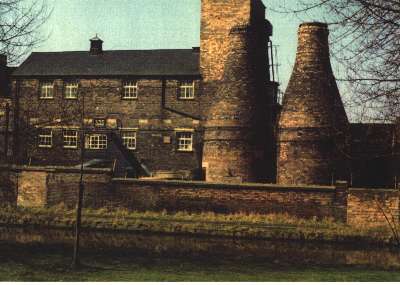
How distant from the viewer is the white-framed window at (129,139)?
1217 inches

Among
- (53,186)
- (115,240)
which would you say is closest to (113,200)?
(53,186)

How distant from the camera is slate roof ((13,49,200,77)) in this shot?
3108cm

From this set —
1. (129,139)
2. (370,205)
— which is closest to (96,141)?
(129,139)

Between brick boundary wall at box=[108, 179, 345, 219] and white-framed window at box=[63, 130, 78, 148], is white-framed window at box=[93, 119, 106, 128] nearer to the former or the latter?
white-framed window at box=[63, 130, 78, 148]

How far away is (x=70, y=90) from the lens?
32094mm

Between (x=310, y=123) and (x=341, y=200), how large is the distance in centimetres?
467

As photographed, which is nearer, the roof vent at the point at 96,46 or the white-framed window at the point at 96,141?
the white-framed window at the point at 96,141

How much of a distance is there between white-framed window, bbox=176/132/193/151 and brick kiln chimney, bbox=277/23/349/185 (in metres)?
6.11

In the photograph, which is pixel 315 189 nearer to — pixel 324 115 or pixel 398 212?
pixel 398 212

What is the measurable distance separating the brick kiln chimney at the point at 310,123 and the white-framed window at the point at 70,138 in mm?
11600

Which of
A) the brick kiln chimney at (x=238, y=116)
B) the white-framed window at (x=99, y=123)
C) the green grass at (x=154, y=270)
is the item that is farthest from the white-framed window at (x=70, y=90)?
the green grass at (x=154, y=270)

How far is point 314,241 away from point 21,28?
35.5 ft

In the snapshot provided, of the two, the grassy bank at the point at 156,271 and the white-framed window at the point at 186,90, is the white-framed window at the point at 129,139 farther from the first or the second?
the grassy bank at the point at 156,271

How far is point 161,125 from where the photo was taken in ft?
100
